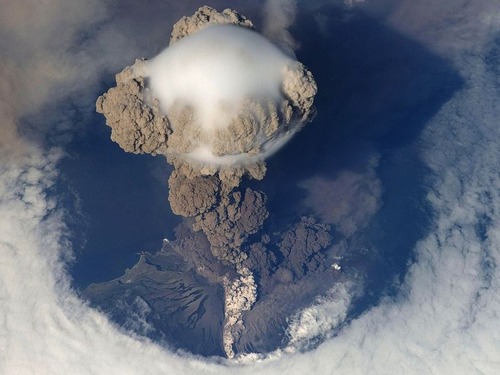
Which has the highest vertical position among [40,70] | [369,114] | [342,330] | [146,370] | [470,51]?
[470,51]

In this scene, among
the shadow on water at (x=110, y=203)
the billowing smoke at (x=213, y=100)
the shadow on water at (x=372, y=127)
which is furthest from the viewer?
the shadow on water at (x=110, y=203)

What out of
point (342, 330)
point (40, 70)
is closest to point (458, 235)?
point (342, 330)

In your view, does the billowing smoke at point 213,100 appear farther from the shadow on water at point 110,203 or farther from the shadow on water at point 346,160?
the shadow on water at point 110,203

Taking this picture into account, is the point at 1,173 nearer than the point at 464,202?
Yes

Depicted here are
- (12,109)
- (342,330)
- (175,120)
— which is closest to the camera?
(175,120)

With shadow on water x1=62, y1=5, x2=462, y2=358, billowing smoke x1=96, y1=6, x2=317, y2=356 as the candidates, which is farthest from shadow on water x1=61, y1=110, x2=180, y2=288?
billowing smoke x1=96, y1=6, x2=317, y2=356

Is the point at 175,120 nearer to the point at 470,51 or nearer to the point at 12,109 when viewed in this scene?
the point at 12,109

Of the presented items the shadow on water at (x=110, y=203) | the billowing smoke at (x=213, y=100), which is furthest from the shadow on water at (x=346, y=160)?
the billowing smoke at (x=213, y=100)
